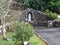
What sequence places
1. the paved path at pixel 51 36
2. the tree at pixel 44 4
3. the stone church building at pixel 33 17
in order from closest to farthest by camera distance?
the paved path at pixel 51 36
the stone church building at pixel 33 17
the tree at pixel 44 4

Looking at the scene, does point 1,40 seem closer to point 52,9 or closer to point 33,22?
point 33,22

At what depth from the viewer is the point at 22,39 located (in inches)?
803

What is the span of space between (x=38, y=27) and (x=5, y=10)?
29.5ft

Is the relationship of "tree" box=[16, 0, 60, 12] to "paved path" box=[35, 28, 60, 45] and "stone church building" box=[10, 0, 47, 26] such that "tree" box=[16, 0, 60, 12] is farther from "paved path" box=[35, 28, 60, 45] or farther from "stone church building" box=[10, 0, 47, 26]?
"paved path" box=[35, 28, 60, 45]

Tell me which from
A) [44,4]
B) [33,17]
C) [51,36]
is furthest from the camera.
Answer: [44,4]

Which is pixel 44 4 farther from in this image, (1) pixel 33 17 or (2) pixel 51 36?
(2) pixel 51 36

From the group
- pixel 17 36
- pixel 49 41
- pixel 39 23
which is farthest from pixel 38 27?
pixel 17 36

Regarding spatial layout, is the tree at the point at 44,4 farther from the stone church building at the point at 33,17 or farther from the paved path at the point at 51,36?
the paved path at the point at 51,36

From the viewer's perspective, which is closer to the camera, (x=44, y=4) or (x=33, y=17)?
(x=33, y=17)

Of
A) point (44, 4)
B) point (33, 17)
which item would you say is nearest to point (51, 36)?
point (33, 17)

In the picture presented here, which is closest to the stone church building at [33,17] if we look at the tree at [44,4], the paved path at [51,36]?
the tree at [44,4]

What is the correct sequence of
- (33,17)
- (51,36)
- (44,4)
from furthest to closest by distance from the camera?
(44,4)
(33,17)
(51,36)

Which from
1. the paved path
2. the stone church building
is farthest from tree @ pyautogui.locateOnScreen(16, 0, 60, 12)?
the paved path

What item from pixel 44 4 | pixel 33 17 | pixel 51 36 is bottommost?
pixel 51 36
